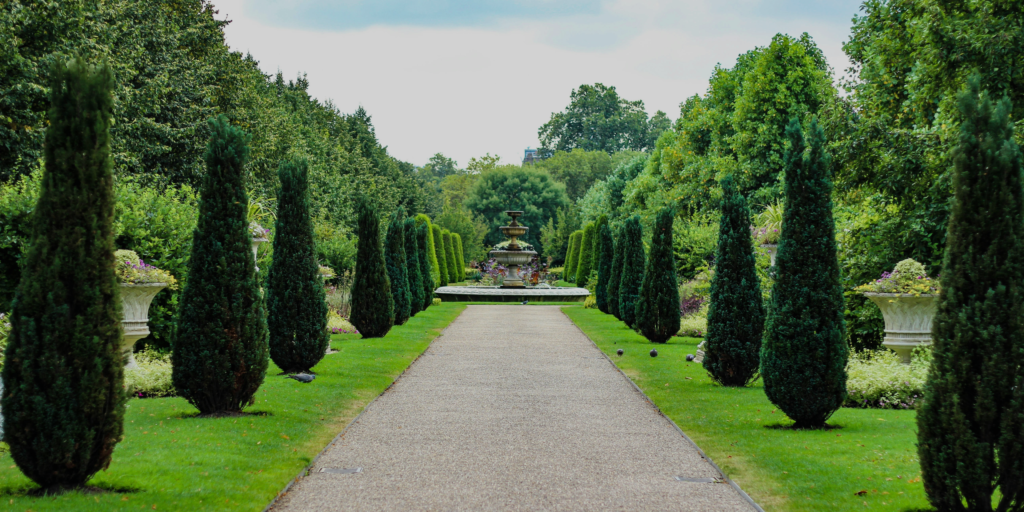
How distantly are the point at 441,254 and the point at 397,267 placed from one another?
1773 cm

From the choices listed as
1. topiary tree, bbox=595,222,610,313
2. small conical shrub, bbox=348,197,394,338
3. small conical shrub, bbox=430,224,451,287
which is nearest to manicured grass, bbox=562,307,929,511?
small conical shrub, bbox=348,197,394,338

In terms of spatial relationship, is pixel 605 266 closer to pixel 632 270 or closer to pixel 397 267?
pixel 632 270

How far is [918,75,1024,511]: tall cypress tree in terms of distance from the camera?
4.39 metres

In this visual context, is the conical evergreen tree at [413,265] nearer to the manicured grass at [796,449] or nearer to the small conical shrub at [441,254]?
the small conical shrub at [441,254]

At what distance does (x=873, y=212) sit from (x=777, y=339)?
8351 millimetres

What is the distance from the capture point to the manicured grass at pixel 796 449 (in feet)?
17.5

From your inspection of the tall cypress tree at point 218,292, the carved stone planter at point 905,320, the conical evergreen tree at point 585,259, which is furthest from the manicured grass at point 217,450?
the conical evergreen tree at point 585,259

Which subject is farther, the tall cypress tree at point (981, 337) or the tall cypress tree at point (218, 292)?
the tall cypress tree at point (218, 292)

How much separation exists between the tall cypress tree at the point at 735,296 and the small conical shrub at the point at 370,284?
819cm

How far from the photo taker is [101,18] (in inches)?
795

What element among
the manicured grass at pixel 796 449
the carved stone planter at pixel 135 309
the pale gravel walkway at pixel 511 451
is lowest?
the pale gravel walkway at pixel 511 451

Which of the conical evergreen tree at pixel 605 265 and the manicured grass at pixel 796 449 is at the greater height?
the conical evergreen tree at pixel 605 265

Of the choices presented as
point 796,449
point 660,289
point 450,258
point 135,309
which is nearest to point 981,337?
point 796,449

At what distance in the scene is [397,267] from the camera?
1934cm
